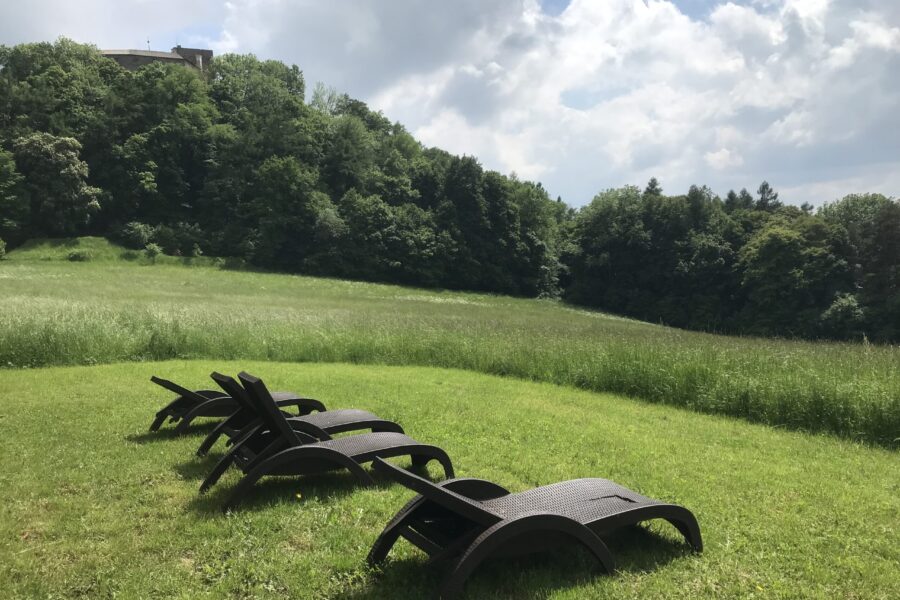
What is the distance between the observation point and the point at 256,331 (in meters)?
16.0

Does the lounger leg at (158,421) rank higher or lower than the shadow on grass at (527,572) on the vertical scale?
lower

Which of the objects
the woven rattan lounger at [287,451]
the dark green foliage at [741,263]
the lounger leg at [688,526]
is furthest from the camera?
the dark green foliage at [741,263]

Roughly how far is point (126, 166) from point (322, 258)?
2672 centimetres

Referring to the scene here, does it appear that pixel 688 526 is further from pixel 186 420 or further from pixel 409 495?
pixel 186 420

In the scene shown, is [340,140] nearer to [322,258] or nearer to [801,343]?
[322,258]

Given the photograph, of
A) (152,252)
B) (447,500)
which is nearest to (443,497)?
(447,500)

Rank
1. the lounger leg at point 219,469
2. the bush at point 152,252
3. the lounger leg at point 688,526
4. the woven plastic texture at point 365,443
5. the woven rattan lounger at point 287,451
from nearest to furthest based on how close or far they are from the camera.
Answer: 1. the lounger leg at point 688,526
2. the woven rattan lounger at point 287,451
3. the lounger leg at point 219,469
4. the woven plastic texture at point 365,443
5. the bush at point 152,252

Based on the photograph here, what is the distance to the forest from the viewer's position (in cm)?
5497

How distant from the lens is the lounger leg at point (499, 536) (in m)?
3.22

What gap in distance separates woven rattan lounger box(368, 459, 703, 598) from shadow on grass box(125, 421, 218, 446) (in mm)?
4153

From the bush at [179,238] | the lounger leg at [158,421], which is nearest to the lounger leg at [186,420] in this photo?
the lounger leg at [158,421]

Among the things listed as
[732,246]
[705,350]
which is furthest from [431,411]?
[732,246]

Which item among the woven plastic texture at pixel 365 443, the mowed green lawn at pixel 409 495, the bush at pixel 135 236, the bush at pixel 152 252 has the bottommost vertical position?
the mowed green lawn at pixel 409 495

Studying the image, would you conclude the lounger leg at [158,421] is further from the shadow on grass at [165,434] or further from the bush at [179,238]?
the bush at [179,238]
